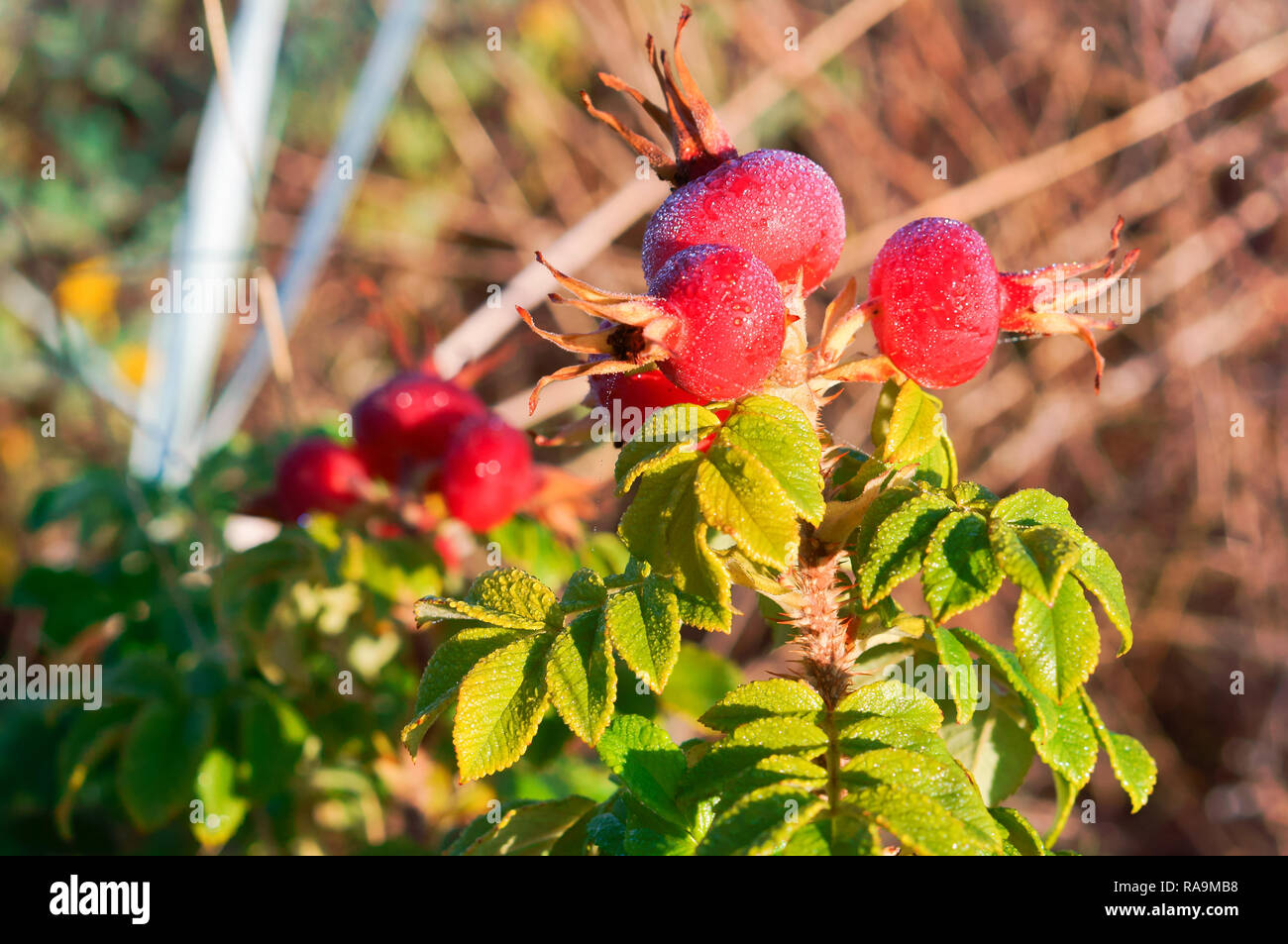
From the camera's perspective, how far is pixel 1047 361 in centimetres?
305

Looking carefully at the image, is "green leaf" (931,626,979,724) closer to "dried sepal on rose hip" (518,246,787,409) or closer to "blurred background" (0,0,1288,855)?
"dried sepal on rose hip" (518,246,787,409)

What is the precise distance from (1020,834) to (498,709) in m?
0.38

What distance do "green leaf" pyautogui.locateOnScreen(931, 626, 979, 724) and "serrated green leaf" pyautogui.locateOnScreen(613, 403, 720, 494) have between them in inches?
8.1

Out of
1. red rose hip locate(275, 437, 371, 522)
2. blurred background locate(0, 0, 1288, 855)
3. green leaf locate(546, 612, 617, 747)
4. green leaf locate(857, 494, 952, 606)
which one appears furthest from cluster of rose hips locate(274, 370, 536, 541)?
green leaf locate(857, 494, 952, 606)

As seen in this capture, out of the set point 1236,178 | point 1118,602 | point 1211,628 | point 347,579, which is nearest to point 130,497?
point 347,579

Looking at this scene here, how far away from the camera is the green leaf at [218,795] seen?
1164mm

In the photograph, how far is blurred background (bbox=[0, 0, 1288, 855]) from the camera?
159 cm

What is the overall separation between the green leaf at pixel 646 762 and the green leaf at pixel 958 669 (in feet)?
0.64

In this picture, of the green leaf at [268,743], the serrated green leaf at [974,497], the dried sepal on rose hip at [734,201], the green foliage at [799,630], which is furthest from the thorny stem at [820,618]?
the green leaf at [268,743]

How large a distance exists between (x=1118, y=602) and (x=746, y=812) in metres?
0.26

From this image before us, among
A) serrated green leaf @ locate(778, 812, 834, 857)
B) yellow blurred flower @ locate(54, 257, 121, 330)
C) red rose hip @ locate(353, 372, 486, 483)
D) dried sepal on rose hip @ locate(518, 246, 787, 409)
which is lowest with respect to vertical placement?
serrated green leaf @ locate(778, 812, 834, 857)

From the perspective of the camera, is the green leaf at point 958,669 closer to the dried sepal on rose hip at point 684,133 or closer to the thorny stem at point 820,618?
the thorny stem at point 820,618

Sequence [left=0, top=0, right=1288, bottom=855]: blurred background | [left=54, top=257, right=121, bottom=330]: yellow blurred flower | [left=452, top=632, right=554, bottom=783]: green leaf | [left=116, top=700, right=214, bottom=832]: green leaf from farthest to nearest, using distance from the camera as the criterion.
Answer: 1. [left=54, top=257, right=121, bottom=330]: yellow blurred flower
2. [left=0, top=0, right=1288, bottom=855]: blurred background
3. [left=116, top=700, right=214, bottom=832]: green leaf
4. [left=452, top=632, right=554, bottom=783]: green leaf

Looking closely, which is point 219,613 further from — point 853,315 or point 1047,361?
point 1047,361
